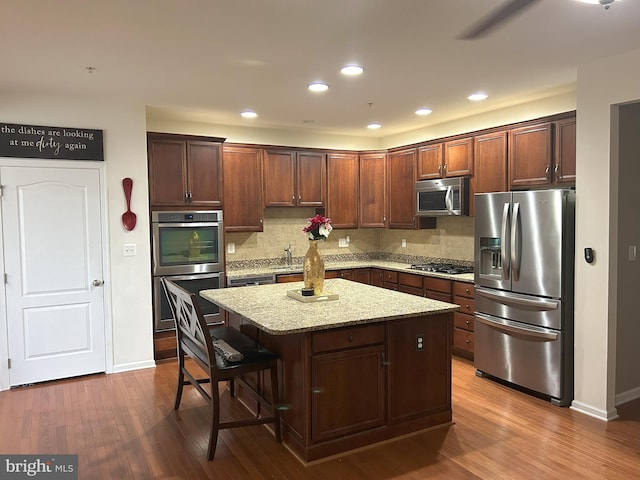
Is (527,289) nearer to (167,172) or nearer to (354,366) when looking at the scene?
(354,366)

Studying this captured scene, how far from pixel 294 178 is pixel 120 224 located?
7.16 feet

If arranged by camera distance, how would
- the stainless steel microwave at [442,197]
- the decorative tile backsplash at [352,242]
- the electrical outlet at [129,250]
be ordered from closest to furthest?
the electrical outlet at [129,250] < the stainless steel microwave at [442,197] < the decorative tile backsplash at [352,242]

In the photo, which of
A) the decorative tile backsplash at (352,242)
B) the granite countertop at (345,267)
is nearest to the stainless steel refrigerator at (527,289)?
the granite countertop at (345,267)

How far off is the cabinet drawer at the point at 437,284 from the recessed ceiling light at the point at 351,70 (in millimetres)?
2424

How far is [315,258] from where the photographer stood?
11.6 ft

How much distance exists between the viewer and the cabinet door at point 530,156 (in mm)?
4254

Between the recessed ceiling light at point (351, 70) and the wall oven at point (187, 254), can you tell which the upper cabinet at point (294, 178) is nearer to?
the wall oven at point (187, 254)

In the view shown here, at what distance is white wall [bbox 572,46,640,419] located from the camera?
3441 millimetres

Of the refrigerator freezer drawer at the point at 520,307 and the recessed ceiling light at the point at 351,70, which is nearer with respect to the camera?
the recessed ceiling light at the point at 351,70

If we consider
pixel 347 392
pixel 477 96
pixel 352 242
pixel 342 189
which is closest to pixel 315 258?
pixel 347 392

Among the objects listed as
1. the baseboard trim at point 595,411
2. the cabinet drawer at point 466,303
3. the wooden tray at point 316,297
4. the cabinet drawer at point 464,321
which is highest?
the wooden tray at point 316,297

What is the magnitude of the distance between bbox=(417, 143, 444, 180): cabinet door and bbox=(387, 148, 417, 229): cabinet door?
0.35 ft

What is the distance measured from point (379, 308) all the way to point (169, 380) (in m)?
2.31
